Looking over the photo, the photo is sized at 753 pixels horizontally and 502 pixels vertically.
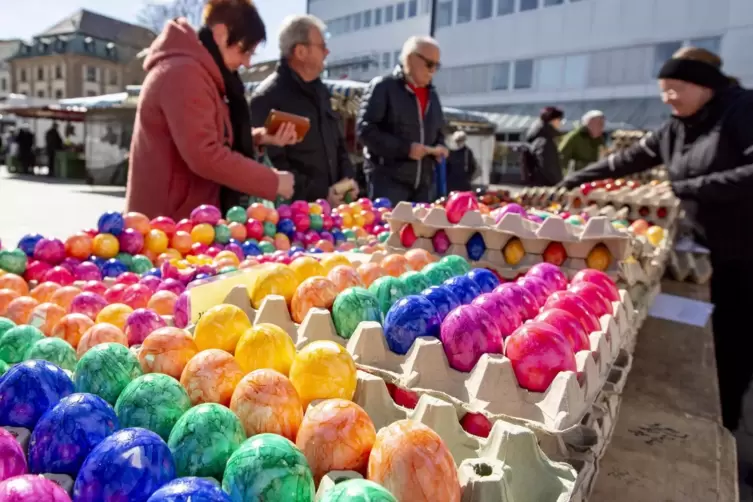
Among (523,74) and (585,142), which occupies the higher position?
(523,74)

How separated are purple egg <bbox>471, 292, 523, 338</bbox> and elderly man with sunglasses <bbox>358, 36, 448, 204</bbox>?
2.78 meters

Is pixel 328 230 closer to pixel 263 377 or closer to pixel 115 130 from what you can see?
pixel 263 377

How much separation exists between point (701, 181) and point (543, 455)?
105 inches

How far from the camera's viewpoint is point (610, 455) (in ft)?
4.50

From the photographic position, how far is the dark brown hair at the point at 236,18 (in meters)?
2.76

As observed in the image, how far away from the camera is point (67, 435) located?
2.75ft

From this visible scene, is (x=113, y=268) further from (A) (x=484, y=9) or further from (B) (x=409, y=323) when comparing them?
(A) (x=484, y=9)

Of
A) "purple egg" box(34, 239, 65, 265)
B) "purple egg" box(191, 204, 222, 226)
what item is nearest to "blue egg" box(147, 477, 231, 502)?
"purple egg" box(34, 239, 65, 265)

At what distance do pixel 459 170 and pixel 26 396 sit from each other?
8.85 meters

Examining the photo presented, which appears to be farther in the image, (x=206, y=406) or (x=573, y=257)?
(x=573, y=257)

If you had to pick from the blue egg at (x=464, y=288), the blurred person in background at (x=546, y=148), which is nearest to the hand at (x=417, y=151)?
the blue egg at (x=464, y=288)

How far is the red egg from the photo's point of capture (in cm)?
108

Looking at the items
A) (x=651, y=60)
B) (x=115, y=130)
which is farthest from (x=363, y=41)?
(x=115, y=130)

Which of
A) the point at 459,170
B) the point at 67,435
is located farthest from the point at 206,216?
the point at 459,170
